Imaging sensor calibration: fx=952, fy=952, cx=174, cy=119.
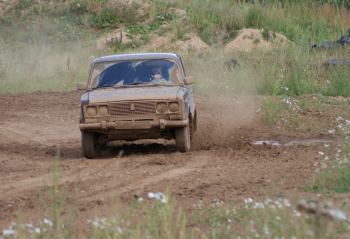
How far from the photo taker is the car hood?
13898 millimetres

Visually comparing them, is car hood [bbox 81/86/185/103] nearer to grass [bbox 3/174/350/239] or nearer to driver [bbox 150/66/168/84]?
Answer: driver [bbox 150/66/168/84]

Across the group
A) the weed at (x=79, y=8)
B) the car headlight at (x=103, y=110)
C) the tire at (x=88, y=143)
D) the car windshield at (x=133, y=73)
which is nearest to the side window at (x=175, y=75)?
the car windshield at (x=133, y=73)

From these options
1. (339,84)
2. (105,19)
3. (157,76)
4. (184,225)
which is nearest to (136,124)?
(157,76)

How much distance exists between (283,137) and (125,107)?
10.8 ft

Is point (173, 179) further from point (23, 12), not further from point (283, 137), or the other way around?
point (23, 12)

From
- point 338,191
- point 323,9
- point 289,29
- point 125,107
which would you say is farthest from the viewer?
point 323,9

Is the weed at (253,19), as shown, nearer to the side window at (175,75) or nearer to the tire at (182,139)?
the side window at (175,75)

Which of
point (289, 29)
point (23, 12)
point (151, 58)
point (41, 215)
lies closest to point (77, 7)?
point (23, 12)

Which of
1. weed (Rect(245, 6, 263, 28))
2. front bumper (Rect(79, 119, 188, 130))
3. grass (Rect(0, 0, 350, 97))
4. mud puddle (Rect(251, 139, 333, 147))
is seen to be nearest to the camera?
front bumper (Rect(79, 119, 188, 130))

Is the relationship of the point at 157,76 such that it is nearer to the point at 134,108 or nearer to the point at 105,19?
the point at 134,108

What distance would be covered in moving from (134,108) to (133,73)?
1.29m

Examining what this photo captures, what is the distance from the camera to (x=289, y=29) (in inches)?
1393

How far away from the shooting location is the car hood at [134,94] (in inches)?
547

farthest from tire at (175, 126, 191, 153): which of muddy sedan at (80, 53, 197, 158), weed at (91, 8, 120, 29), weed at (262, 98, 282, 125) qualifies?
weed at (91, 8, 120, 29)
